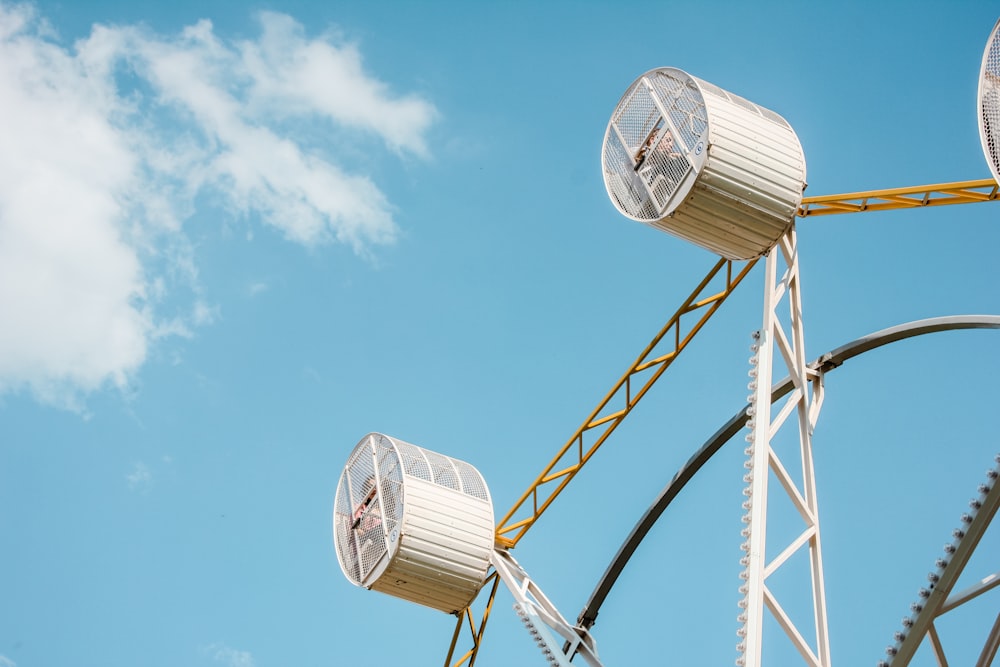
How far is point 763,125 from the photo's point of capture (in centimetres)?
2253

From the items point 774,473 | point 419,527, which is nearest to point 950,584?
point 774,473

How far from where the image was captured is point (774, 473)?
861 inches

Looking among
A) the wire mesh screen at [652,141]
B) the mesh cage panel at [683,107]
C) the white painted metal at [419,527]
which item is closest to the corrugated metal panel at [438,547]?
the white painted metal at [419,527]

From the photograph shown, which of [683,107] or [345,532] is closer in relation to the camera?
[683,107]

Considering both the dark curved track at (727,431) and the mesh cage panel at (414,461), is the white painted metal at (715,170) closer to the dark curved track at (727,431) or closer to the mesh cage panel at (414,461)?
the dark curved track at (727,431)

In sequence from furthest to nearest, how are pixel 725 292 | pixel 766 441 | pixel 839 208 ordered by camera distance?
pixel 725 292, pixel 839 208, pixel 766 441

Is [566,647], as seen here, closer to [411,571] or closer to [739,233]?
[411,571]

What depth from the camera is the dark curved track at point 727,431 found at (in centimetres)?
Result: 2245

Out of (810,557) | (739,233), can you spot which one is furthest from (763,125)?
(810,557)

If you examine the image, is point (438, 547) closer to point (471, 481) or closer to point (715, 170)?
point (471, 481)

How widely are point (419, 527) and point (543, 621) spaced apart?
9.84 ft

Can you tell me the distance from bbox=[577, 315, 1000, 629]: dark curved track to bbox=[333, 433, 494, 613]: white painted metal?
287 cm

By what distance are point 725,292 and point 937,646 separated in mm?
7049

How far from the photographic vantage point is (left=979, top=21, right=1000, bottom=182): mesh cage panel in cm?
1844
